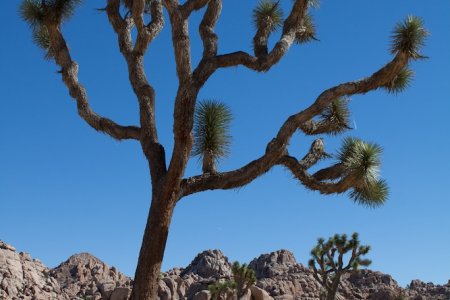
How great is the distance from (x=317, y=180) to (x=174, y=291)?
1684 inches

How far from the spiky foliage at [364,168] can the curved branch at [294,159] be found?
0.59 ft

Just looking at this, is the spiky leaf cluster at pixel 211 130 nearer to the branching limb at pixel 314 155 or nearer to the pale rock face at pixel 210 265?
the branching limb at pixel 314 155

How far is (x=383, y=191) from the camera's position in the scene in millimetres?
9812

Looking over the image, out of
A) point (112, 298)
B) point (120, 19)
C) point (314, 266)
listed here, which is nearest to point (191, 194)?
point (120, 19)

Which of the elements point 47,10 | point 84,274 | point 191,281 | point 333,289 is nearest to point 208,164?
point 47,10

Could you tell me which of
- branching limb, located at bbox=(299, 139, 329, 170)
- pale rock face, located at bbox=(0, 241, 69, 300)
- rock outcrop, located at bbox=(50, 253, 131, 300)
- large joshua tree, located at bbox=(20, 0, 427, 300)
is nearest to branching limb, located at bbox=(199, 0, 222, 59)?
large joshua tree, located at bbox=(20, 0, 427, 300)

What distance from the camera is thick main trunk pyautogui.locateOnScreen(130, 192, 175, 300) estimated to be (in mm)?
7699

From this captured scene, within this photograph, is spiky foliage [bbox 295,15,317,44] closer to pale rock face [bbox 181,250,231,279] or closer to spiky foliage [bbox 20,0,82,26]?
spiky foliage [bbox 20,0,82,26]

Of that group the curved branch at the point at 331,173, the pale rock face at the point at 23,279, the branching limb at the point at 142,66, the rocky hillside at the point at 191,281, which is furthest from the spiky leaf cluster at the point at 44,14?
the pale rock face at the point at 23,279

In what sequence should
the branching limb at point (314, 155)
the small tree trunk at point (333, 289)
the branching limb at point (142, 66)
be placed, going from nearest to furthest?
1. the branching limb at point (142, 66)
2. the branching limb at point (314, 155)
3. the small tree trunk at point (333, 289)

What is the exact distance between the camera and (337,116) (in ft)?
34.9

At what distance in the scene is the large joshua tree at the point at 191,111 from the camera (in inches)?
317

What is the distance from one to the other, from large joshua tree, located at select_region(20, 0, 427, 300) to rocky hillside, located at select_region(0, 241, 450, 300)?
31.2m

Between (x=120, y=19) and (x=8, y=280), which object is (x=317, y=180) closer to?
(x=120, y=19)
